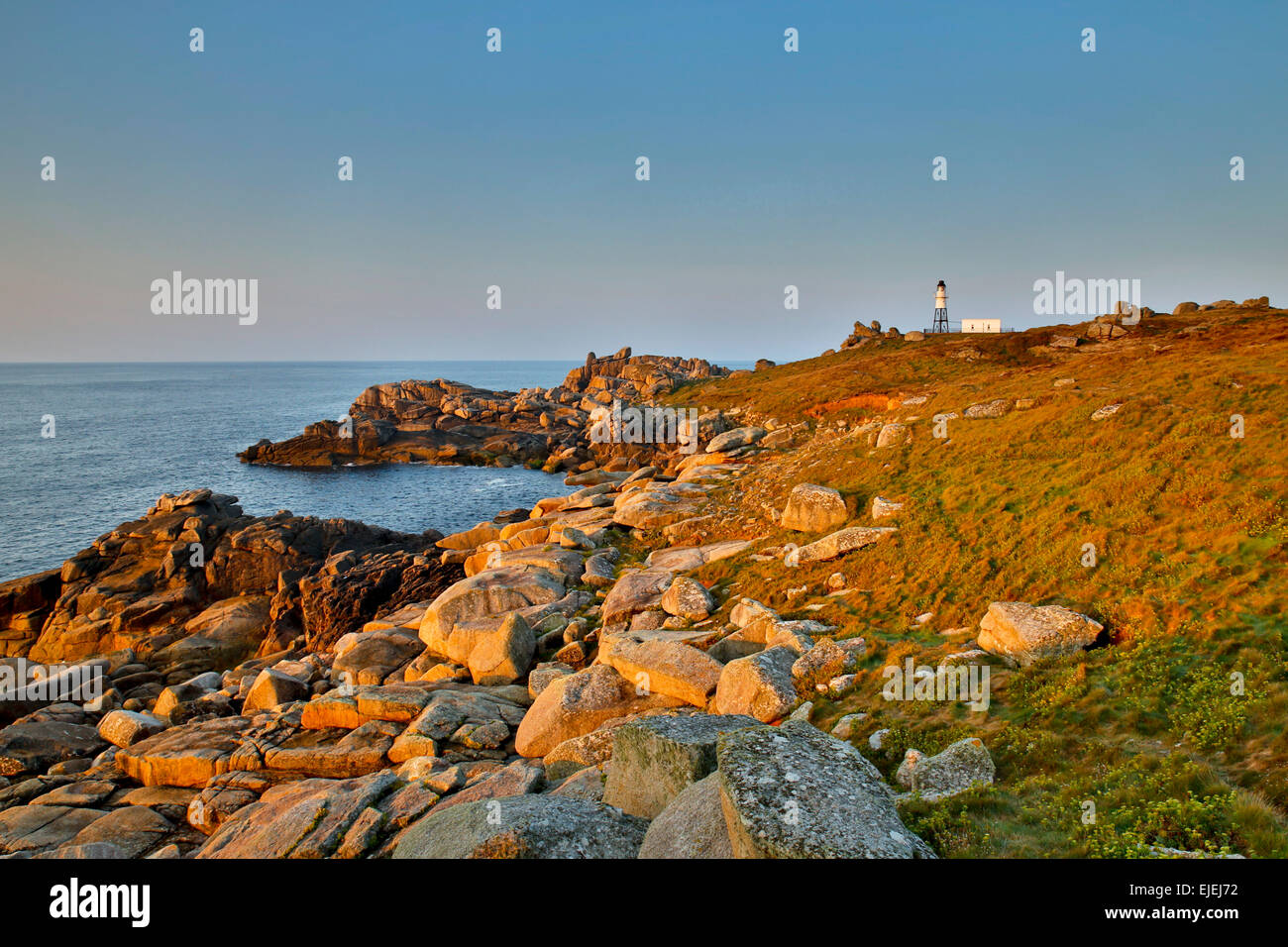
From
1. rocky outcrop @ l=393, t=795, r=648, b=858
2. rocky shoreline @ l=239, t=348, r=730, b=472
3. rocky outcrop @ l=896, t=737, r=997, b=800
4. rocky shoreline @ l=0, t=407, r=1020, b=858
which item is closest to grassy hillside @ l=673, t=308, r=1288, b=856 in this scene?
rocky outcrop @ l=896, t=737, r=997, b=800

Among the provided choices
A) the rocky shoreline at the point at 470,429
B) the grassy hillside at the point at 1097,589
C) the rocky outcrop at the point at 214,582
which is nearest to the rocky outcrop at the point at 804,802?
the grassy hillside at the point at 1097,589

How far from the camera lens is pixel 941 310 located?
102875mm

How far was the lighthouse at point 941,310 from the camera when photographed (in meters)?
98.2

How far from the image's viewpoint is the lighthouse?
322 ft

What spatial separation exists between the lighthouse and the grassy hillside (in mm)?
68248

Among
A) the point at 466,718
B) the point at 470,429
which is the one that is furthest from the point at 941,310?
the point at 466,718

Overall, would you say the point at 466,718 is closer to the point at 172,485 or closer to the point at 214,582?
the point at 214,582

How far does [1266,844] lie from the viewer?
7523 millimetres

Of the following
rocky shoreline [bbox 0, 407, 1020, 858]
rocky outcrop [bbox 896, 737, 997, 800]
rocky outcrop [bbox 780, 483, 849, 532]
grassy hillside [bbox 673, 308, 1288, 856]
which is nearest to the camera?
rocky shoreline [bbox 0, 407, 1020, 858]

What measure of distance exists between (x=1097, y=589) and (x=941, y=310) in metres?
99.4

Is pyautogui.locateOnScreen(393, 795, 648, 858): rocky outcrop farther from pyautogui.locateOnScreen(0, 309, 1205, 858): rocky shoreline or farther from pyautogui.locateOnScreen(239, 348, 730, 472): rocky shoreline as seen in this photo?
pyautogui.locateOnScreen(239, 348, 730, 472): rocky shoreline

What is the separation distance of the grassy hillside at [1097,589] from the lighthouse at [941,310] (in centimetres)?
6825

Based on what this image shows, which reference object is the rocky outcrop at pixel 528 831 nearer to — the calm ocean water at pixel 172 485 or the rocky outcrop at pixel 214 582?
the rocky outcrop at pixel 214 582
